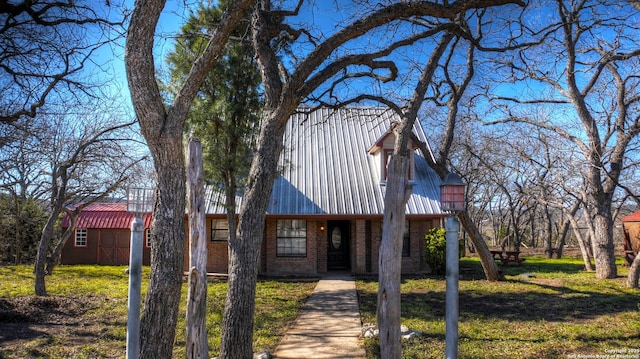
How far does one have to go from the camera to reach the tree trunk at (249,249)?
5.77m

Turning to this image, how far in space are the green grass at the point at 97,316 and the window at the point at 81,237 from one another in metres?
7.90

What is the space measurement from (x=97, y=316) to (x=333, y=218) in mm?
9204

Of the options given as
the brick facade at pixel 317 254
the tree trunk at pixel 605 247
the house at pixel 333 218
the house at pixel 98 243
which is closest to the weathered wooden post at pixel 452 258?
the house at pixel 333 218

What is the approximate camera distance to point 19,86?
804cm

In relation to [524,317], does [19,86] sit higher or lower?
higher

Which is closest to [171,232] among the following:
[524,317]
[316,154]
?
[524,317]

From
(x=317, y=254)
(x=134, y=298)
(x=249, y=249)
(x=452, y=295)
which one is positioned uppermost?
(x=249, y=249)

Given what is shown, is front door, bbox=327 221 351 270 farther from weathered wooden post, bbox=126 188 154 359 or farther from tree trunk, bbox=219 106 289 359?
weathered wooden post, bbox=126 188 154 359

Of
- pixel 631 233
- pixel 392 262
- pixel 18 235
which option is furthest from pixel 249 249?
pixel 631 233

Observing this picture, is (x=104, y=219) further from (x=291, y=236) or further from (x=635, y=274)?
(x=635, y=274)

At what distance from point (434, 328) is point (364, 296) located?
13.7ft

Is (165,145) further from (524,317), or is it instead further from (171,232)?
(524,317)

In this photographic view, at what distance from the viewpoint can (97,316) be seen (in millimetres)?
10039

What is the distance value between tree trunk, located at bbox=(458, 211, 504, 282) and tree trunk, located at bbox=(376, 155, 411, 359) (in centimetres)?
899
